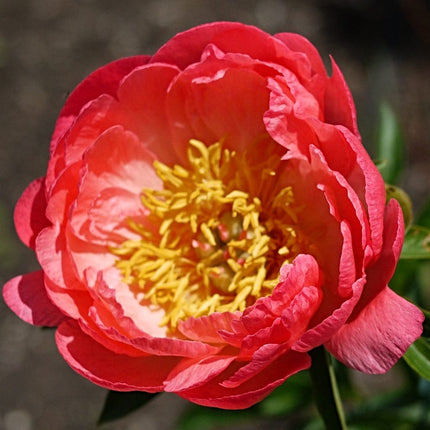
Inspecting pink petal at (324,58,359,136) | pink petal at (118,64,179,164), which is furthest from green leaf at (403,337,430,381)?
pink petal at (118,64,179,164)

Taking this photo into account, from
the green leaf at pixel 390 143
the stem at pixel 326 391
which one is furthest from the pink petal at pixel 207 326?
the green leaf at pixel 390 143

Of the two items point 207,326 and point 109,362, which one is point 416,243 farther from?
point 109,362

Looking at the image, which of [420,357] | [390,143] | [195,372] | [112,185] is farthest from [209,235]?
[390,143]

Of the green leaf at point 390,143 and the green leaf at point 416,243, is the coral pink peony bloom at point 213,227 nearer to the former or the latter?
the green leaf at point 416,243

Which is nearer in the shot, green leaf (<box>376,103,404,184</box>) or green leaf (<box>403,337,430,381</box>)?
green leaf (<box>403,337,430,381</box>)

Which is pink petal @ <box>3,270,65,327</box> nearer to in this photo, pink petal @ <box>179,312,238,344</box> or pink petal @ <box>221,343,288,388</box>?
pink petal @ <box>179,312,238,344</box>
